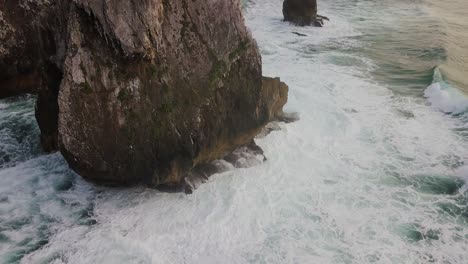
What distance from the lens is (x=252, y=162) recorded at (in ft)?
37.8

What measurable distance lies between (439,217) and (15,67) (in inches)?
502

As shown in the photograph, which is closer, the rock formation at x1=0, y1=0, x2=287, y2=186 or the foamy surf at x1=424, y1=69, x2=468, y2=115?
the rock formation at x1=0, y1=0, x2=287, y2=186

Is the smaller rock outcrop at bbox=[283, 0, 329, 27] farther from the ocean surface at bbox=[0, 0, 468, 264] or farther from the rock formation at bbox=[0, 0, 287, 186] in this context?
the rock formation at bbox=[0, 0, 287, 186]

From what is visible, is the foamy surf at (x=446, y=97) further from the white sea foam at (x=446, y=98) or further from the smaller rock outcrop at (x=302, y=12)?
the smaller rock outcrop at (x=302, y=12)

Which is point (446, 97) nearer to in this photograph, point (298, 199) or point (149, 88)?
point (298, 199)

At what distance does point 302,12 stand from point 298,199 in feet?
53.1

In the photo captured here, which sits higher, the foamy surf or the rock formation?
the rock formation

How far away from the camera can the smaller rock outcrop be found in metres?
24.1

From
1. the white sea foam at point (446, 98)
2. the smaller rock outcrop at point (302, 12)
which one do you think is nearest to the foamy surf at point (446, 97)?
the white sea foam at point (446, 98)

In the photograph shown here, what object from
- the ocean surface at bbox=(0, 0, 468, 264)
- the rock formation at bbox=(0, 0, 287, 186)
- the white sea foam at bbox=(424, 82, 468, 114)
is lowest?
the ocean surface at bbox=(0, 0, 468, 264)

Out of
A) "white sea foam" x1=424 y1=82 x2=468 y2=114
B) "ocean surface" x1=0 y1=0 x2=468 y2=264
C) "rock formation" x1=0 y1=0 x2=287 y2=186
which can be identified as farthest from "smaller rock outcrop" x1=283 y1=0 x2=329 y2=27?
"rock formation" x1=0 y1=0 x2=287 y2=186

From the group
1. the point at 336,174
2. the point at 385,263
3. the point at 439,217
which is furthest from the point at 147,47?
the point at 439,217

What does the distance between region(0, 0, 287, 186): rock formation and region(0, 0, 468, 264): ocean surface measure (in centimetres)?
89

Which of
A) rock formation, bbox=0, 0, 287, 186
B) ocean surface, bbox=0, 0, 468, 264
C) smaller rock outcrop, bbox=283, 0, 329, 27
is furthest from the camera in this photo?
smaller rock outcrop, bbox=283, 0, 329, 27
